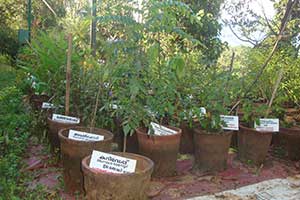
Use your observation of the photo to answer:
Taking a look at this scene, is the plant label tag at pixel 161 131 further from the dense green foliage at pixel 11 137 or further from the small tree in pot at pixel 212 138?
the dense green foliage at pixel 11 137

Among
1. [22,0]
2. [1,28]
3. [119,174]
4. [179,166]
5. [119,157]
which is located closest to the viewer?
[119,174]

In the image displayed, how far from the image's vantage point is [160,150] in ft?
7.76

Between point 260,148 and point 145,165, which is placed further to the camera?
point 260,148

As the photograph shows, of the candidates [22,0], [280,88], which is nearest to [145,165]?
[280,88]

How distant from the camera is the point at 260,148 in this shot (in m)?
2.73

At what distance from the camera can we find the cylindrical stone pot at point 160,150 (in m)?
2.35

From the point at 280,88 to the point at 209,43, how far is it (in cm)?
290

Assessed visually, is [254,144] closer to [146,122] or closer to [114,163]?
[146,122]

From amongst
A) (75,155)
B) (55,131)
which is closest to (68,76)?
(55,131)

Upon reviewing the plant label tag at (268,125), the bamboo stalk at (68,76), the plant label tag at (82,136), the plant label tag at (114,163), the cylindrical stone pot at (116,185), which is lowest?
the cylindrical stone pot at (116,185)

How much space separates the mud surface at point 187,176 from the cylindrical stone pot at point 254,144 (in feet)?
0.24

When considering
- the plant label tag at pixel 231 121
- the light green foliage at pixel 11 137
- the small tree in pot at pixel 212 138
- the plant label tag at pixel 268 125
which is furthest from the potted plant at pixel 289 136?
the light green foliage at pixel 11 137

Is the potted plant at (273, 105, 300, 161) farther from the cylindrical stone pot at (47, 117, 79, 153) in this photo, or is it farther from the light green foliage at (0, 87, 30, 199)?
the light green foliage at (0, 87, 30, 199)

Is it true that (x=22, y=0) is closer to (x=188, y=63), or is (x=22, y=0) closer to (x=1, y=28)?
(x=1, y=28)
